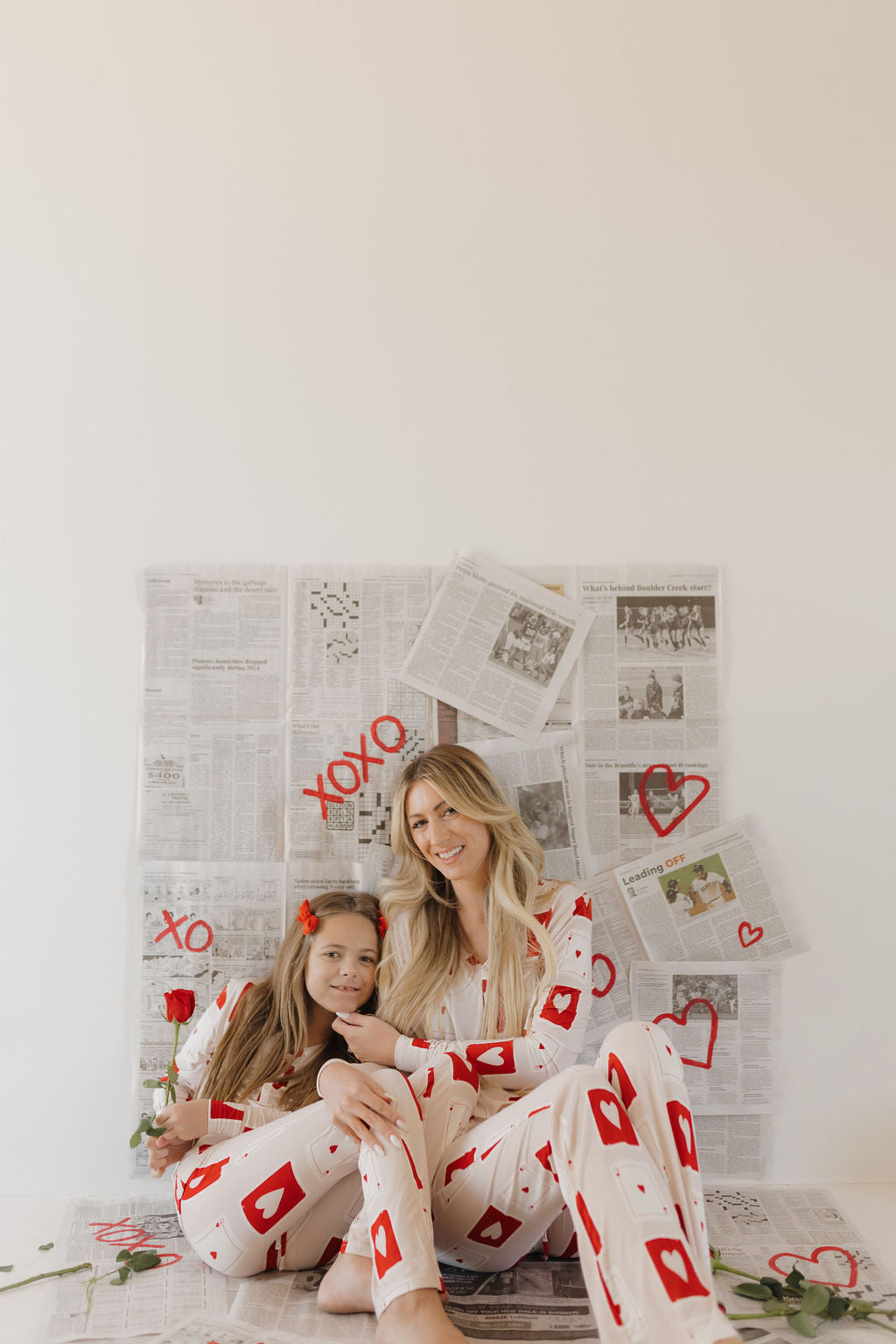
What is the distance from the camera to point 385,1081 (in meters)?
1.56

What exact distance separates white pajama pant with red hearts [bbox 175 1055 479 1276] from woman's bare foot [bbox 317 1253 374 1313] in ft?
0.36

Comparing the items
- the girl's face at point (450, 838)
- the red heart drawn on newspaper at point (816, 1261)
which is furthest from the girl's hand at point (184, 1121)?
the red heart drawn on newspaper at point (816, 1261)

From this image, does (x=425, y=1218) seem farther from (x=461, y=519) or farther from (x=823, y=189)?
(x=823, y=189)

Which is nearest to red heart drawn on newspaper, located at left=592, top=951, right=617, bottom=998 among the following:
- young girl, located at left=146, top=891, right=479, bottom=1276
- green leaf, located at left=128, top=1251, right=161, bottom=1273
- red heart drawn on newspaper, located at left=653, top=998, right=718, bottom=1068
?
red heart drawn on newspaper, located at left=653, top=998, right=718, bottom=1068

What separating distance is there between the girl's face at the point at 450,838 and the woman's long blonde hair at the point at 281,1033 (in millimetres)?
174

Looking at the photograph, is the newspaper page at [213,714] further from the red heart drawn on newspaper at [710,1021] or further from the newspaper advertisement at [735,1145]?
the newspaper advertisement at [735,1145]

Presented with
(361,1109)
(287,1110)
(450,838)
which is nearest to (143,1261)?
(287,1110)

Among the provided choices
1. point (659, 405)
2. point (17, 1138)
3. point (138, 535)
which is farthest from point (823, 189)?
point (17, 1138)

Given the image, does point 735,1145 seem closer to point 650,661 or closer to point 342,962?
point 342,962

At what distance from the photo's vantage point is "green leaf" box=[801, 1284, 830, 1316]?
4.73 ft

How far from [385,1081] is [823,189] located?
1848mm

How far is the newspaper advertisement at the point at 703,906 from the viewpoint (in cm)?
196

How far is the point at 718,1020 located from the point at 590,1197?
→ 0.71 m

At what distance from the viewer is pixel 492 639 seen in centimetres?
198
